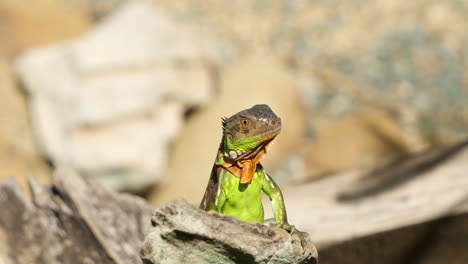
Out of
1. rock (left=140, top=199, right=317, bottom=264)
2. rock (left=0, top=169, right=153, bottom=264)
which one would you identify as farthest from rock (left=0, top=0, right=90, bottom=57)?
rock (left=140, top=199, right=317, bottom=264)

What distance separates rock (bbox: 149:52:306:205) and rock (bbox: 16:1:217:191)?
269 millimetres

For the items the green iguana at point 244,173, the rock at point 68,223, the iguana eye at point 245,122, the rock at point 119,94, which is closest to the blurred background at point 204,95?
the rock at point 119,94

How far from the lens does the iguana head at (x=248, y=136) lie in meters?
3.15

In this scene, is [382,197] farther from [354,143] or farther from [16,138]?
[16,138]

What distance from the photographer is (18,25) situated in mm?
15250

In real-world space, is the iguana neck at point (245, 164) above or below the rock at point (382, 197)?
below

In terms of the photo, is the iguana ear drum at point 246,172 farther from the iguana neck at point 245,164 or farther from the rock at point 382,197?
the rock at point 382,197

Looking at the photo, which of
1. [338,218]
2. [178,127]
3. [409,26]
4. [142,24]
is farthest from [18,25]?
[338,218]

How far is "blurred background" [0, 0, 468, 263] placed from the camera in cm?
1141

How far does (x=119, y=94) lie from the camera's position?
463 inches

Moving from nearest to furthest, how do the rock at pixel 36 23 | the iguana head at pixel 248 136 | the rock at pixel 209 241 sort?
the rock at pixel 209 241 → the iguana head at pixel 248 136 → the rock at pixel 36 23

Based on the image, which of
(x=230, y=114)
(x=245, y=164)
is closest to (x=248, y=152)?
(x=245, y=164)

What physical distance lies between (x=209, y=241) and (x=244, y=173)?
0.46 metres

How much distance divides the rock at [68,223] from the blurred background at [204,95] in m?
6.01
